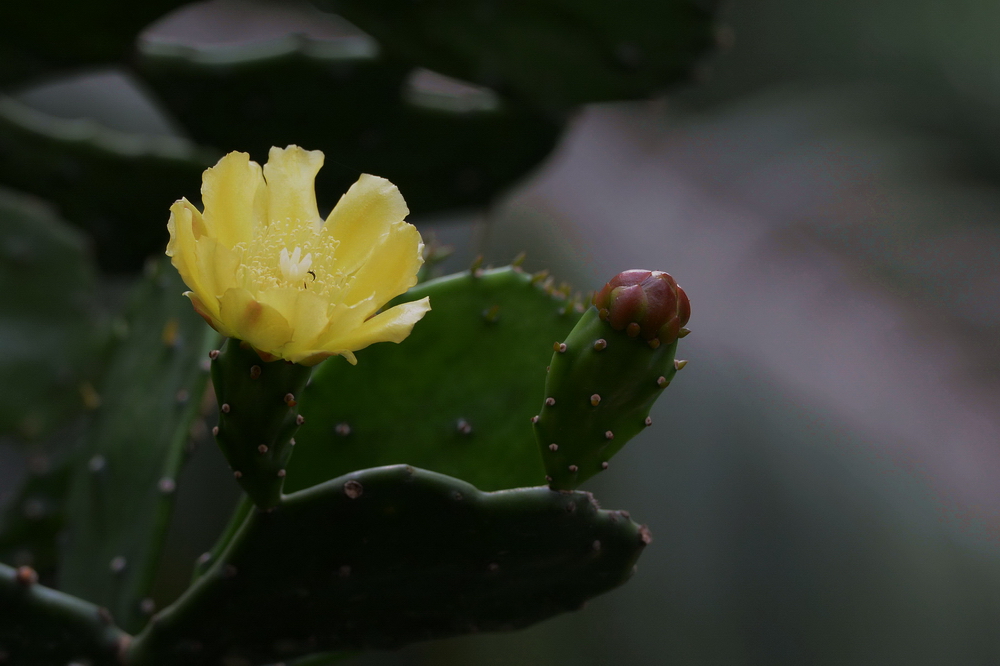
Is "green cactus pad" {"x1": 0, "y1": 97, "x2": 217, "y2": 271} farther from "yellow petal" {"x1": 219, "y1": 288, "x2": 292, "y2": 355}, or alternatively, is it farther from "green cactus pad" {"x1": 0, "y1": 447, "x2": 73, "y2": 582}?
"yellow petal" {"x1": 219, "y1": 288, "x2": 292, "y2": 355}

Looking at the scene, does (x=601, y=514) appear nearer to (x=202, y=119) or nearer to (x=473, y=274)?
(x=473, y=274)

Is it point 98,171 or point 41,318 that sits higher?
point 98,171

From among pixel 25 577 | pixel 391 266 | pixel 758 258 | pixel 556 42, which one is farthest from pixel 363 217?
pixel 758 258

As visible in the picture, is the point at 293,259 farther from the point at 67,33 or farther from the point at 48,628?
the point at 67,33

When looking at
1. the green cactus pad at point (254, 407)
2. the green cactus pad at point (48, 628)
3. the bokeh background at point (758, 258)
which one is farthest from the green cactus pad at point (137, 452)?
the bokeh background at point (758, 258)

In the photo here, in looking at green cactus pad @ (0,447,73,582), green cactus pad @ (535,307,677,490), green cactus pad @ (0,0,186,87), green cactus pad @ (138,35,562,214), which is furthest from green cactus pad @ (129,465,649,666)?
green cactus pad @ (0,0,186,87)

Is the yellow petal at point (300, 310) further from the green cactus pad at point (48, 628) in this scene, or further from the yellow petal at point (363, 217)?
the green cactus pad at point (48, 628)

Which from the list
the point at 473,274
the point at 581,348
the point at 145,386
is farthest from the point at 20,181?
the point at 581,348
